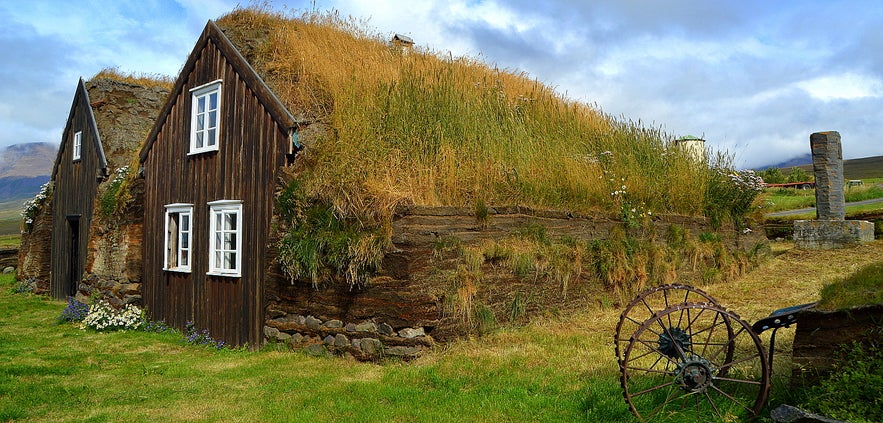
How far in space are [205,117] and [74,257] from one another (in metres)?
10.8

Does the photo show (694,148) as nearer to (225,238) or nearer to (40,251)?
(225,238)

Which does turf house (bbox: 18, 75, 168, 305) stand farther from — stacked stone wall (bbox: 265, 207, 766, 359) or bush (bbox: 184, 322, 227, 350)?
stacked stone wall (bbox: 265, 207, 766, 359)

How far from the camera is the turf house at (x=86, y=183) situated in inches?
647

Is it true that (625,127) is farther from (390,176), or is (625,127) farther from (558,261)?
(390,176)

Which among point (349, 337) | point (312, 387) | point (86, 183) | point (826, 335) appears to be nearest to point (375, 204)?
point (349, 337)

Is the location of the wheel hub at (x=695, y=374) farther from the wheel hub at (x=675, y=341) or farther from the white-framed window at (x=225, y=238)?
the white-framed window at (x=225, y=238)

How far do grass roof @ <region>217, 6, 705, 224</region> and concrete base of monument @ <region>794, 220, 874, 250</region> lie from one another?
3953 mm

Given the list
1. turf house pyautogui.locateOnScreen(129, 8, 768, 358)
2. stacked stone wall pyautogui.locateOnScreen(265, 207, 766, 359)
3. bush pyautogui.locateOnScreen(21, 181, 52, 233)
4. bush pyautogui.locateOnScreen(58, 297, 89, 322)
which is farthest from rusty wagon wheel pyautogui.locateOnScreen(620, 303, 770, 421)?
bush pyautogui.locateOnScreen(21, 181, 52, 233)

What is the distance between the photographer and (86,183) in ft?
65.0

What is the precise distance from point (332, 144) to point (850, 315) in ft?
24.6

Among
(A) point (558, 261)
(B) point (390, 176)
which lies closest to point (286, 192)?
(B) point (390, 176)

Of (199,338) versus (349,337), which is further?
(199,338)

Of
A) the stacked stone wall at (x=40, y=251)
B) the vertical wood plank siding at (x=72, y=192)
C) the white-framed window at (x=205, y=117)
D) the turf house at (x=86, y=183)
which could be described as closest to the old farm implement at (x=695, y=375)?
the white-framed window at (x=205, y=117)

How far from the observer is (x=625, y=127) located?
14422mm
